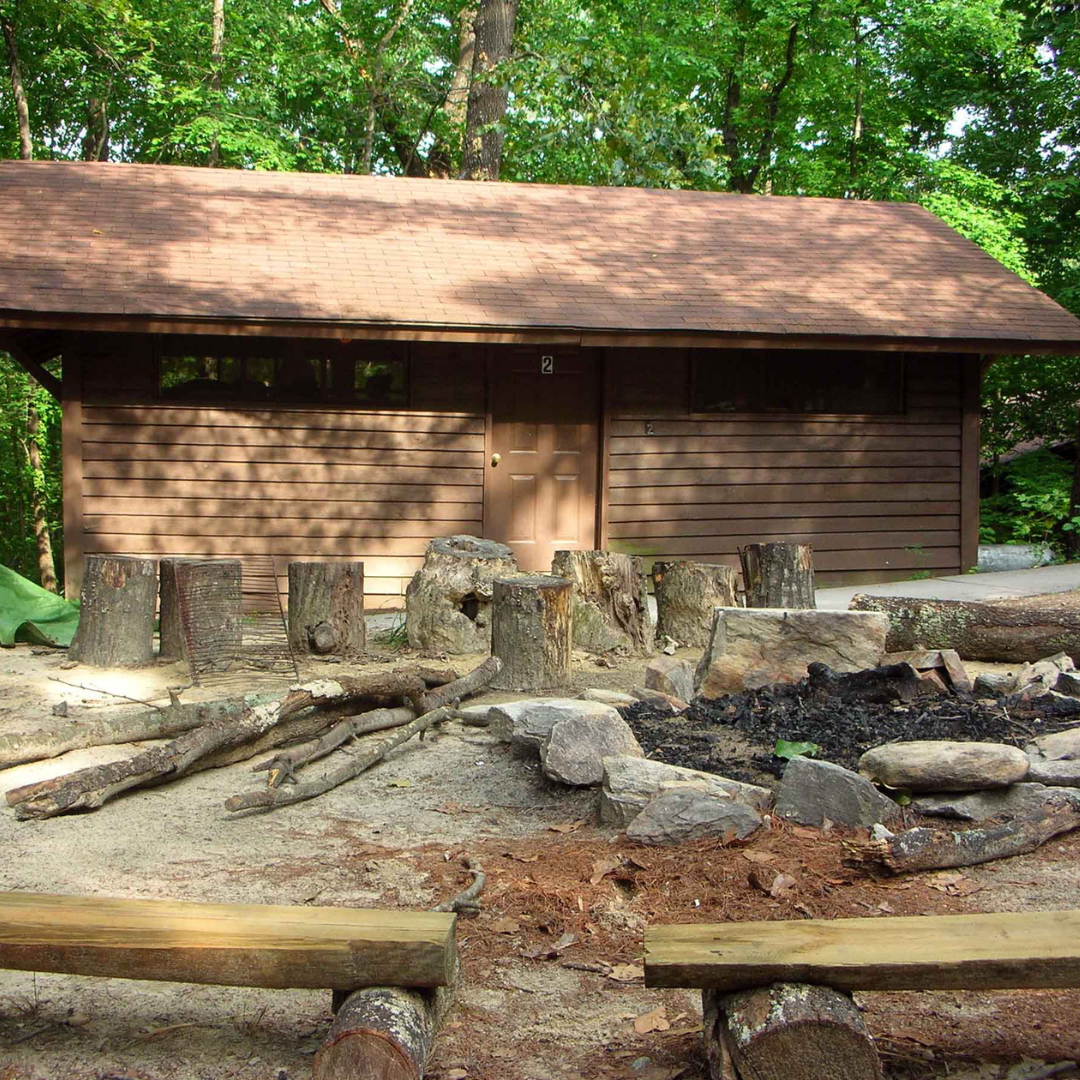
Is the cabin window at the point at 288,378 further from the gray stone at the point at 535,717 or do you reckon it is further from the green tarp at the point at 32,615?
the gray stone at the point at 535,717

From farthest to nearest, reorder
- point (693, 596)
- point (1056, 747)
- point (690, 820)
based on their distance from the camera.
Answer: point (693, 596) → point (1056, 747) → point (690, 820)

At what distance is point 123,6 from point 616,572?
11.9 m

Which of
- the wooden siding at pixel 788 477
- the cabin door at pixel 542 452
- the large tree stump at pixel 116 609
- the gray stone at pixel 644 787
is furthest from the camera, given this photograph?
the wooden siding at pixel 788 477

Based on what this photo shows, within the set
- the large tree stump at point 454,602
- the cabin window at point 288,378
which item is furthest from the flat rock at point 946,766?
the cabin window at point 288,378

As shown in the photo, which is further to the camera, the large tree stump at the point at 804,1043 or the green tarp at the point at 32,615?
the green tarp at the point at 32,615

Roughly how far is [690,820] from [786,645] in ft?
7.23

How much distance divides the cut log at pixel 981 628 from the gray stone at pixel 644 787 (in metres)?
3.57

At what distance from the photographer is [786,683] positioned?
228 inches

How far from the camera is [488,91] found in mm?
18656

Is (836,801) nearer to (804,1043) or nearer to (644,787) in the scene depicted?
(644,787)

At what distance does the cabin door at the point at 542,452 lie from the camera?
1107 cm

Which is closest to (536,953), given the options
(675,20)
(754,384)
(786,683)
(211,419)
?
(786,683)

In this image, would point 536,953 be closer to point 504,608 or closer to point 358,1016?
point 358,1016

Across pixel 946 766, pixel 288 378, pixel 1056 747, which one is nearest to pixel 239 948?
pixel 946 766
